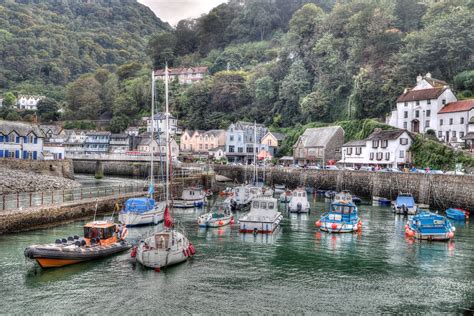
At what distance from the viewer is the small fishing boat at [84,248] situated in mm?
25078

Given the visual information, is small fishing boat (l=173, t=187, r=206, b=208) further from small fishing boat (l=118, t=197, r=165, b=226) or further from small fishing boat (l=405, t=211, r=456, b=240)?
small fishing boat (l=405, t=211, r=456, b=240)

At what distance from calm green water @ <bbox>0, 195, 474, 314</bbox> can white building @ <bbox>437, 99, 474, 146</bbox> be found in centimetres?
4063

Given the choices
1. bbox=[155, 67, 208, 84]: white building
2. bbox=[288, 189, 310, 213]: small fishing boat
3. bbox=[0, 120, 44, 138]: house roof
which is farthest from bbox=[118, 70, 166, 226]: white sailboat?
bbox=[155, 67, 208, 84]: white building

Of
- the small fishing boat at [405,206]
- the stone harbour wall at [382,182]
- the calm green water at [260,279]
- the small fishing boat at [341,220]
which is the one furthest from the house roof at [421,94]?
the calm green water at [260,279]

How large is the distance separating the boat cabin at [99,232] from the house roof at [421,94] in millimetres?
64950

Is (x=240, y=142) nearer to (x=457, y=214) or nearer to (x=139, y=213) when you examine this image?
(x=457, y=214)

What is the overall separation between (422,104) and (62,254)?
6981cm

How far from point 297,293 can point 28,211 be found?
78.7 ft

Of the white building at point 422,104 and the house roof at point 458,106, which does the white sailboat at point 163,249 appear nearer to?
the house roof at point 458,106

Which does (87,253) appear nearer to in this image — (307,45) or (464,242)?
(464,242)

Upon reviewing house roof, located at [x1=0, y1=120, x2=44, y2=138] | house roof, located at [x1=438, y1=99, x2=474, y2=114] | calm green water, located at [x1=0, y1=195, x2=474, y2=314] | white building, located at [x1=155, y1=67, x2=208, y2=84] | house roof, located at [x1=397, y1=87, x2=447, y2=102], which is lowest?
calm green water, located at [x1=0, y1=195, x2=474, y2=314]

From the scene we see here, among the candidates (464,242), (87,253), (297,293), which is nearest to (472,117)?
(464,242)

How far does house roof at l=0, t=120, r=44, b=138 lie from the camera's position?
71312 millimetres

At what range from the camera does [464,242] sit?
36156 mm
